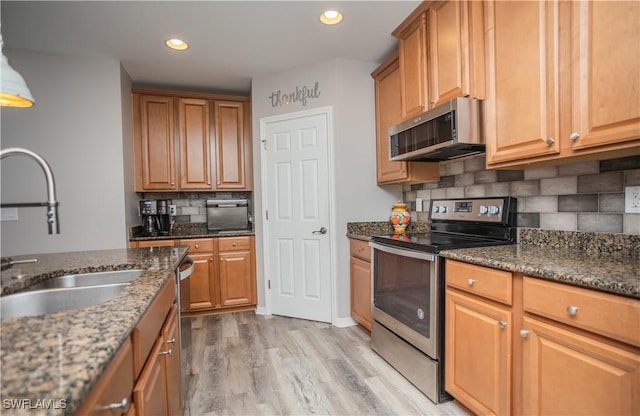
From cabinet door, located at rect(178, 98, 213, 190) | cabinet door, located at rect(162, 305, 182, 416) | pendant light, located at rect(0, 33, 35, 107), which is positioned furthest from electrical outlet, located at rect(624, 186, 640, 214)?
cabinet door, located at rect(178, 98, 213, 190)

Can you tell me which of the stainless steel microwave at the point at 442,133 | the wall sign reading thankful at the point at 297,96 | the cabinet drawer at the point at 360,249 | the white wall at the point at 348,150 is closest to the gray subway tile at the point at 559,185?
the stainless steel microwave at the point at 442,133

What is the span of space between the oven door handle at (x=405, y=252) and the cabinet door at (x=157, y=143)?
2357 millimetres

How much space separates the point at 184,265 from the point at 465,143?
1.76 meters

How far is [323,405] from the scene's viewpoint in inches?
69.6

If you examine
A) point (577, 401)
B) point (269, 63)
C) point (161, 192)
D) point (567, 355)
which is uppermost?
point (269, 63)

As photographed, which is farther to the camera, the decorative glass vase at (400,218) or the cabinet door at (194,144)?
the cabinet door at (194,144)

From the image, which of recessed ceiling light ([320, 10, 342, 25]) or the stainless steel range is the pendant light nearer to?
recessed ceiling light ([320, 10, 342, 25])

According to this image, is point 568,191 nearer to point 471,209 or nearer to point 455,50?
point 471,209

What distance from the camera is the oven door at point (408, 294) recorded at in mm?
1729

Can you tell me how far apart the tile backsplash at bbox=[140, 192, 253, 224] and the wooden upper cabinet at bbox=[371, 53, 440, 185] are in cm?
202

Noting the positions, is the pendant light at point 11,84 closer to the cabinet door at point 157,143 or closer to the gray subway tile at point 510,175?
the cabinet door at point 157,143

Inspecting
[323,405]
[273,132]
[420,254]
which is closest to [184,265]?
[323,405]

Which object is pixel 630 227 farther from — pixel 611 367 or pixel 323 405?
pixel 323 405

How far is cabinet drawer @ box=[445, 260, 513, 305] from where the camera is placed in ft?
4.48
